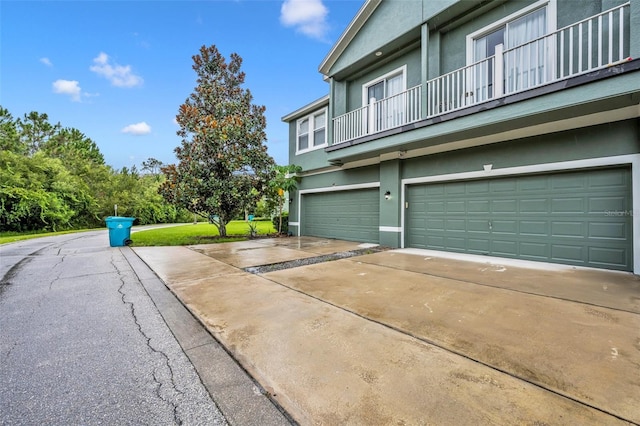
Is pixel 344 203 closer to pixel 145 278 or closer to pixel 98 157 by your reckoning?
pixel 145 278

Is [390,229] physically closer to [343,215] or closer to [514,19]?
[343,215]

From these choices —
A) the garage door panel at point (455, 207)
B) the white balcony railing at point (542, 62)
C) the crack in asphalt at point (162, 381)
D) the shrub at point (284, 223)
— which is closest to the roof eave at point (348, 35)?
the white balcony railing at point (542, 62)

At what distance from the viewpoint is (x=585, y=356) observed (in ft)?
8.22

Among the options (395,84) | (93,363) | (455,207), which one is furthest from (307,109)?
(93,363)

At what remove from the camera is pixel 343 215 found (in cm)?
1177

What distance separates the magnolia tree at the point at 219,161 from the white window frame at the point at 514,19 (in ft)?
28.5

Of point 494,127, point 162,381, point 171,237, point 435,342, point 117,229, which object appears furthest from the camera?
point 171,237

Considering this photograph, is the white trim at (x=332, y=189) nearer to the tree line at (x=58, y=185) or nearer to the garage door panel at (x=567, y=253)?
the garage door panel at (x=567, y=253)

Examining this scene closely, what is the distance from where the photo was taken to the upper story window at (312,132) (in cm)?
1221

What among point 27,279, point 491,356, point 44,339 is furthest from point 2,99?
point 491,356

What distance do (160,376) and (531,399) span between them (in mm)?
2869

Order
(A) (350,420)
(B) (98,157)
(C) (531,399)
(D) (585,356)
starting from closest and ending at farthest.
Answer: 1. (A) (350,420)
2. (C) (531,399)
3. (D) (585,356)
4. (B) (98,157)

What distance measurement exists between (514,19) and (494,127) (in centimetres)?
298

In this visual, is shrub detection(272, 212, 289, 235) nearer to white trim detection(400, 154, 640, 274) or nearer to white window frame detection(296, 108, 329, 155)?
white window frame detection(296, 108, 329, 155)
